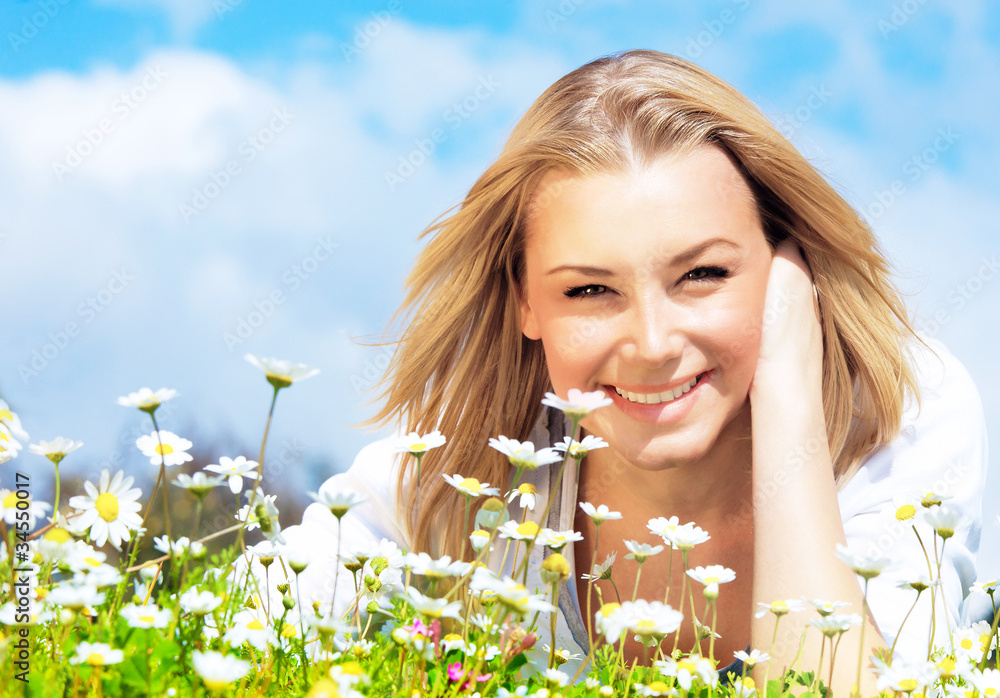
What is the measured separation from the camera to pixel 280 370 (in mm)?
1350

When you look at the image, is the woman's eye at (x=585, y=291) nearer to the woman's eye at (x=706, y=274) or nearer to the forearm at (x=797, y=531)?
the woman's eye at (x=706, y=274)

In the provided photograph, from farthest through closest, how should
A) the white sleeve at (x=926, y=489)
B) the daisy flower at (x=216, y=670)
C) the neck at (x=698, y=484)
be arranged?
the neck at (x=698, y=484) → the white sleeve at (x=926, y=489) → the daisy flower at (x=216, y=670)

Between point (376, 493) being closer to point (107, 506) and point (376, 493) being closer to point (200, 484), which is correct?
point (107, 506)

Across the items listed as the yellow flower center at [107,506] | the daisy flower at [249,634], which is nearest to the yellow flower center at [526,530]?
the daisy flower at [249,634]

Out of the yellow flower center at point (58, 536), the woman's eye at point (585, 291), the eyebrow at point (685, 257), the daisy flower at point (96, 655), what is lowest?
the daisy flower at point (96, 655)

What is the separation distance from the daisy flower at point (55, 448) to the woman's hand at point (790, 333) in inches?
84.8

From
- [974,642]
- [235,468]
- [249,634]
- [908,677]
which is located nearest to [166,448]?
[235,468]

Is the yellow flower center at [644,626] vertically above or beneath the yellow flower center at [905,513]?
beneath

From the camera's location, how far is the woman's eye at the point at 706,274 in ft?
8.93

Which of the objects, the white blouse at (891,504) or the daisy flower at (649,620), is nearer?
the daisy flower at (649,620)

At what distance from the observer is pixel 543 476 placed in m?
3.44

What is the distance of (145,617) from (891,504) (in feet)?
7.78

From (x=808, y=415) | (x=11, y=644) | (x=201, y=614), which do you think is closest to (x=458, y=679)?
(x=201, y=614)

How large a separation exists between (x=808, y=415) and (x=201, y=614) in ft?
7.04
